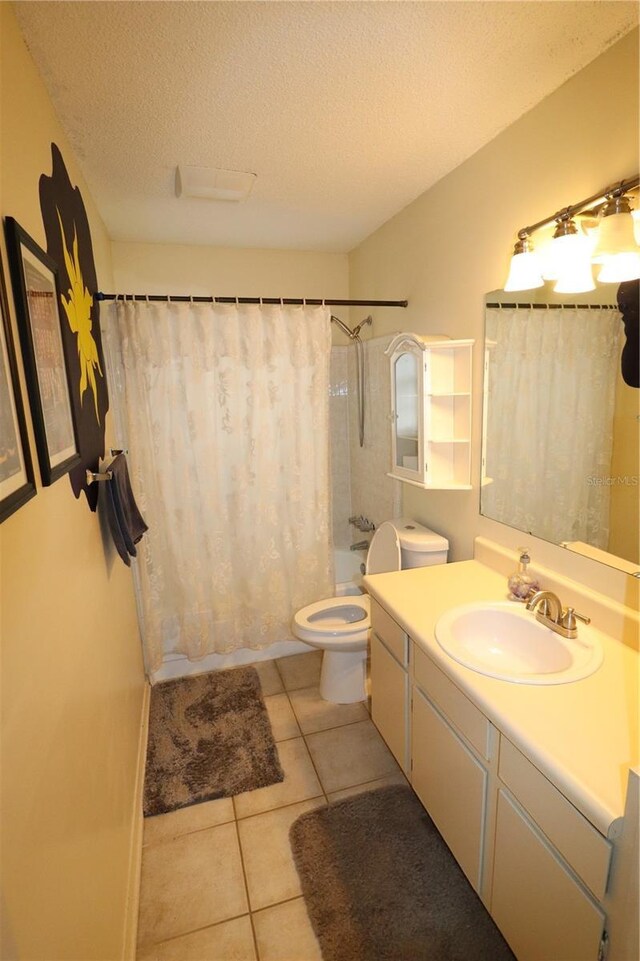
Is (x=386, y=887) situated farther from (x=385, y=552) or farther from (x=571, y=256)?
(x=571, y=256)

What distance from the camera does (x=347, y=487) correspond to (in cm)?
320

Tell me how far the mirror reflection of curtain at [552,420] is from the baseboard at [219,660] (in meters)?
1.53

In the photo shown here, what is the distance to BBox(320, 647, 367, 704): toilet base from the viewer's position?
234cm

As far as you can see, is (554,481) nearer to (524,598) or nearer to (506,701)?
(524,598)

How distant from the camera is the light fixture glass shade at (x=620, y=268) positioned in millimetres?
1192

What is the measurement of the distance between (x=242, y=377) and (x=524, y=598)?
5.48 feet

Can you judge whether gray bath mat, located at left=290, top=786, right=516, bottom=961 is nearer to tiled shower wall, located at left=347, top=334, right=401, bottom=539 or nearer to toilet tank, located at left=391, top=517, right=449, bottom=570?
toilet tank, located at left=391, top=517, right=449, bottom=570

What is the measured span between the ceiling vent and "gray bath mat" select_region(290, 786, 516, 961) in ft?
8.36

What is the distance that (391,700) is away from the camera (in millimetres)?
1730

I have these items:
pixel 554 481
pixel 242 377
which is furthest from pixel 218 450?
pixel 554 481

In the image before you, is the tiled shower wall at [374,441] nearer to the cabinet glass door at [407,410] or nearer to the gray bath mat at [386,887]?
the cabinet glass door at [407,410]

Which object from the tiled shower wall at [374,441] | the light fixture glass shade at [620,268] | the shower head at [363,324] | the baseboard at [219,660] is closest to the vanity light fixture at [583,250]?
the light fixture glass shade at [620,268]

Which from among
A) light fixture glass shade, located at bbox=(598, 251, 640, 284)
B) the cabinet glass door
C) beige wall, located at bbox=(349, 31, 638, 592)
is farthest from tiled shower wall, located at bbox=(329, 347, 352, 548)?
light fixture glass shade, located at bbox=(598, 251, 640, 284)

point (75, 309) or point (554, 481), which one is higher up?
point (75, 309)
